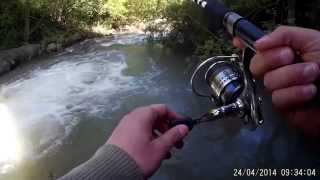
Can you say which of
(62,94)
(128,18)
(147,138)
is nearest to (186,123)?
(147,138)

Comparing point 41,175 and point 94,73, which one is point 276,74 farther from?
point 94,73

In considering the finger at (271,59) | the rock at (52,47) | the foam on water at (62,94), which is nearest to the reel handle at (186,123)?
the finger at (271,59)

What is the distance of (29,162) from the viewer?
557 centimetres

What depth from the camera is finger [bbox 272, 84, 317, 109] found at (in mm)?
1125

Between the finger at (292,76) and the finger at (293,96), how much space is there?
0.04 feet

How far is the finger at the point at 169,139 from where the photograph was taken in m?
1.28

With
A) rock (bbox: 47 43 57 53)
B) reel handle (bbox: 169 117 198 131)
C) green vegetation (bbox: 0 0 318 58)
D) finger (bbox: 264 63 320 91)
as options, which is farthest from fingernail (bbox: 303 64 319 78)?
rock (bbox: 47 43 57 53)

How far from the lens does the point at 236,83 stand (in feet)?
4.76

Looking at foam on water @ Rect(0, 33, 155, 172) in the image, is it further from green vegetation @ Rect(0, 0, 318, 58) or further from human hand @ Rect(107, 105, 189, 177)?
human hand @ Rect(107, 105, 189, 177)

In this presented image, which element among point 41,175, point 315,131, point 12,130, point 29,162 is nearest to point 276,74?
point 315,131

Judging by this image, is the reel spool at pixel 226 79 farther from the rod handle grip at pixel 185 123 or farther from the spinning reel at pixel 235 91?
the rod handle grip at pixel 185 123

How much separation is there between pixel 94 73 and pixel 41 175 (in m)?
4.18

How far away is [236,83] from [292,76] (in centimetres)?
32

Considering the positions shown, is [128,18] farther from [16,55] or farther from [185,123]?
[185,123]
